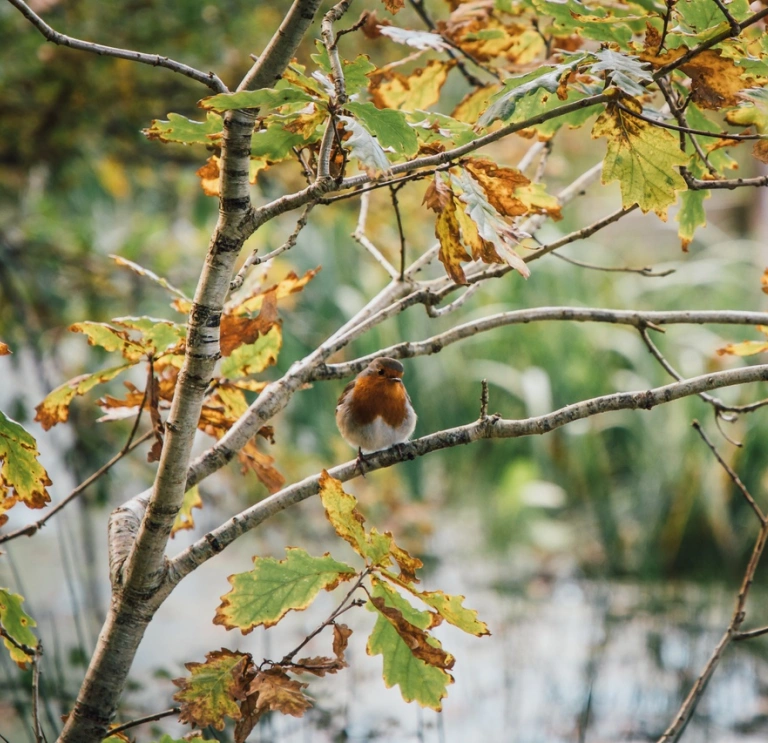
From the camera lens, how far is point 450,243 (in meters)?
0.93

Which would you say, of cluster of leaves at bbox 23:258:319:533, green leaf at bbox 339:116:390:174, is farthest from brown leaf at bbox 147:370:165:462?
green leaf at bbox 339:116:390:174

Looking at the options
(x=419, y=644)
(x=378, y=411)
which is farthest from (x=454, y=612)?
(x=378, y=411)

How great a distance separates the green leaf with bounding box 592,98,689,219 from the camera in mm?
942

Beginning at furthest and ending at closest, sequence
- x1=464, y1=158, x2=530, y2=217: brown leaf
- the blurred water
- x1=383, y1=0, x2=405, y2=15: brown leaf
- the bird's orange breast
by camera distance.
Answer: the blurred water → the bird's orange breast → x1=464, y1=158, x2=530, y2=217: brown leaf → x1=383, y1=0, x2=405, y2=15: brown leaf

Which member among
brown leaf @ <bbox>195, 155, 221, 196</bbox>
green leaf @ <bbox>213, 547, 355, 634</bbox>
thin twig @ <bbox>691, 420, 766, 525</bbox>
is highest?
brown leaf @ <bbox>195, 155, 221, 196</bbox>

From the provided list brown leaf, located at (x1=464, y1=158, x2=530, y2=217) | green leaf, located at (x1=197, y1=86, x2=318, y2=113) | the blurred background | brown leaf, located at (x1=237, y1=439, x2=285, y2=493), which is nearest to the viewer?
green leaf, located at (x1=197, y1=86, x2=318, y2=113)

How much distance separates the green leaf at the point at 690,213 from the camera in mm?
1183

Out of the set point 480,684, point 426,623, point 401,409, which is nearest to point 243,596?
point 426,623

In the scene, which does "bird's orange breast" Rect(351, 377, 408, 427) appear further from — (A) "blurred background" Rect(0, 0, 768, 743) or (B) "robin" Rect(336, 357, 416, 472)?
(A) "blurred background" Rect(0, 0, 768, 743)

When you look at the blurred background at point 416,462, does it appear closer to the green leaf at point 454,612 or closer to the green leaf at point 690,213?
the green leaf at point 454,612

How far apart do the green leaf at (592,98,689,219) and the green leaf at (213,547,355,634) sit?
52 centimetres

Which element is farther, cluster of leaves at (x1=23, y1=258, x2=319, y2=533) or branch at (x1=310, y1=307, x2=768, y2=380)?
branch at (x1=310, y1=307, x2=768, y2=380)

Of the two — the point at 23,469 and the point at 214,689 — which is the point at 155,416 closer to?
the point at 23,469

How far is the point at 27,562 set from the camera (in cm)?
430
